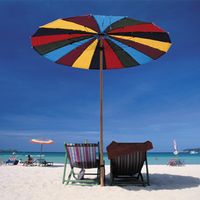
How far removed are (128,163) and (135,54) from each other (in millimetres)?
2319

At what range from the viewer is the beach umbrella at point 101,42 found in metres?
5.02

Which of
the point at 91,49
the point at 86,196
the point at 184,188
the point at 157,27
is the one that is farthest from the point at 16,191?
the point at 157,27

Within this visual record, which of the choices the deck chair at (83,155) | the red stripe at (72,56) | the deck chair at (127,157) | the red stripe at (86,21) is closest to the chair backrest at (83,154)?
the deck chair at (83,155)

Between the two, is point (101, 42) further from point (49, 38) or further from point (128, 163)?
point (128, 163)

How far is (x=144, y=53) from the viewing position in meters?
5.84

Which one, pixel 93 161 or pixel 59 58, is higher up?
pixel 59 58

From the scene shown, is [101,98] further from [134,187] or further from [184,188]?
[184,188]

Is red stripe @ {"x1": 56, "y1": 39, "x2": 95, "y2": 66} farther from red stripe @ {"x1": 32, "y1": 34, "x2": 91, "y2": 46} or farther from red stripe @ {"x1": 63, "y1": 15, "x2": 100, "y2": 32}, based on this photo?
red stripe @ {"x1": 63, "y1": 15, "x2": 100, "y2": 32}

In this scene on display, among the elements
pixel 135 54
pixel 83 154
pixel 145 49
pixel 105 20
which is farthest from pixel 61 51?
pixel 83 154

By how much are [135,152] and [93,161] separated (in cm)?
81

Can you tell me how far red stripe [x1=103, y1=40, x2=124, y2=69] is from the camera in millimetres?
6168

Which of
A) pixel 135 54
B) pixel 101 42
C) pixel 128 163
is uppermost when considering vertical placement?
pixel 101 42

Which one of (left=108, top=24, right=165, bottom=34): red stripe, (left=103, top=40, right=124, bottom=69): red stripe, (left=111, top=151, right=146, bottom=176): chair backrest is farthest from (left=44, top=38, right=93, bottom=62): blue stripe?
(left=111, top=151, right=146, bottom=176): chair backrest

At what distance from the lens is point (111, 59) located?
6.38 m
